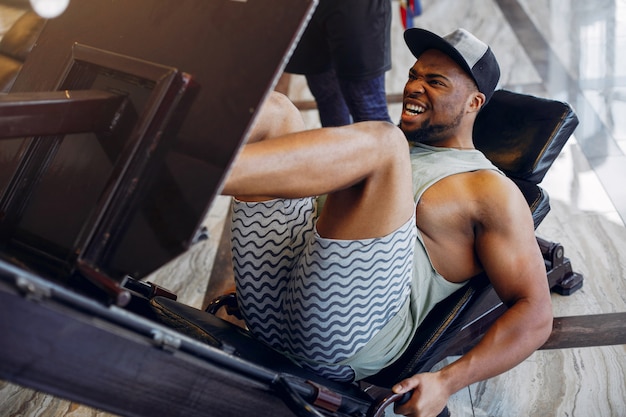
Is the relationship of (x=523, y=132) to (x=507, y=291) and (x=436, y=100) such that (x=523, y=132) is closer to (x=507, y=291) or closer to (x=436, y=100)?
(x=436, y=100)

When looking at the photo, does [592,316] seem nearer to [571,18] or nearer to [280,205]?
[280,205]

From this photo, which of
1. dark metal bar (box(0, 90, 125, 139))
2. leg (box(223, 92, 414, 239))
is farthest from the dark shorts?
dark metal bar (box(0, 90, 125, 139))

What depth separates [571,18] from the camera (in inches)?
181

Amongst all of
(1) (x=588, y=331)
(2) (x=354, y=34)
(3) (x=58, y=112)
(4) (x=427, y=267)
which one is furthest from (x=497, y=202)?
(2) (x=354, y=34)

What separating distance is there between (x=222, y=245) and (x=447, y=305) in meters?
1.24

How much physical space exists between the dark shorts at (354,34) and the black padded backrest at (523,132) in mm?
569

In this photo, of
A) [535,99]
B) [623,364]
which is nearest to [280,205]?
[535,99]

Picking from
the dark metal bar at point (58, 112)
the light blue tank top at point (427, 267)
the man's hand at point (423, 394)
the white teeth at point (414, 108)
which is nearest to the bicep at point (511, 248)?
the light blue tank top at point (427, 267)

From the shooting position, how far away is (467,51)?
1.88 meters

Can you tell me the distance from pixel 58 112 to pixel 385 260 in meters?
0.72

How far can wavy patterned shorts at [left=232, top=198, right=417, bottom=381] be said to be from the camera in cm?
151

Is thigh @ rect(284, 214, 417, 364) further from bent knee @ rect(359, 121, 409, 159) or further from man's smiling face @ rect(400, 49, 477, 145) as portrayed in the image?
man's smiling face @ rect(400, 49, 477, 145)

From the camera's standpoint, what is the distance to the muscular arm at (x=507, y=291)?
161 centimetres

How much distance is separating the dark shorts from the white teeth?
70 centimetres
